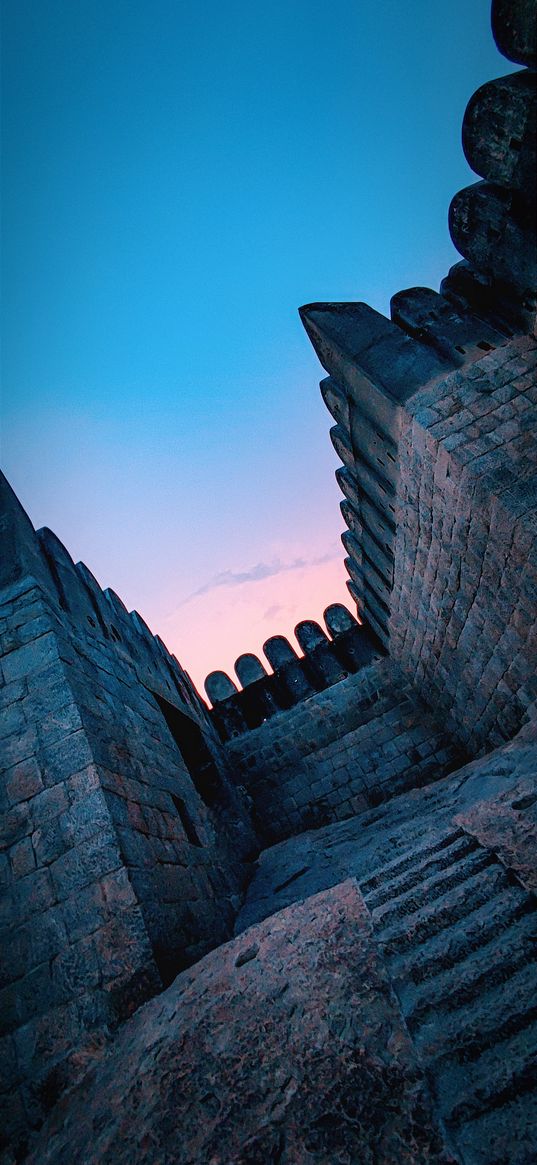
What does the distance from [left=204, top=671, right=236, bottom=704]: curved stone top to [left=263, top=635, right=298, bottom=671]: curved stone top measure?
833mm

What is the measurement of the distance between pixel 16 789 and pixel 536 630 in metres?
3.73

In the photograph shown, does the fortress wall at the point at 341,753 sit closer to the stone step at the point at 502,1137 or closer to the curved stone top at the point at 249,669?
the curved stone top at the point at 249,669

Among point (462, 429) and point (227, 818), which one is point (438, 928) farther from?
point (227, 818)

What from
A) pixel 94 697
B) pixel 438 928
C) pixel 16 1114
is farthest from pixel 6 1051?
pixel 438 928

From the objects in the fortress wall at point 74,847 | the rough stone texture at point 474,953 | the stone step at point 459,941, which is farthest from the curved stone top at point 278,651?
the stone step at point 459,941

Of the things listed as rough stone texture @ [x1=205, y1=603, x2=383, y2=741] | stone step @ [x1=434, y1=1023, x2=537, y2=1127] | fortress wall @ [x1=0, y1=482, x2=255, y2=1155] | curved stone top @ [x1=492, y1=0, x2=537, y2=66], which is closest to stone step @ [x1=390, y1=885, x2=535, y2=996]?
stone step @ [x1=434, y1=1023, x2=537, y2=1127]

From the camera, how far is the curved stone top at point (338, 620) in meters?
8.68

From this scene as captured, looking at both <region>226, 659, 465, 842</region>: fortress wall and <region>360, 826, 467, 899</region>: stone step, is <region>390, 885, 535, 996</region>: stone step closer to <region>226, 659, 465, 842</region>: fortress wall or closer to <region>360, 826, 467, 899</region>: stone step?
<region>360, 826, 467, 899</region>: stone step

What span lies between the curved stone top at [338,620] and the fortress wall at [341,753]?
1.08 metres

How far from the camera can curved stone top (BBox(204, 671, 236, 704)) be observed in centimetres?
846

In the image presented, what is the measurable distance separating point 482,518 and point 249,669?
5.69m

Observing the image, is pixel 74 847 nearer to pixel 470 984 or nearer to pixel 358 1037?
pixel 358 1037

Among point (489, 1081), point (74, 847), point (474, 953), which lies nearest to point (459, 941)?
point (474, 953)

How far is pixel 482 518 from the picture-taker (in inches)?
145
